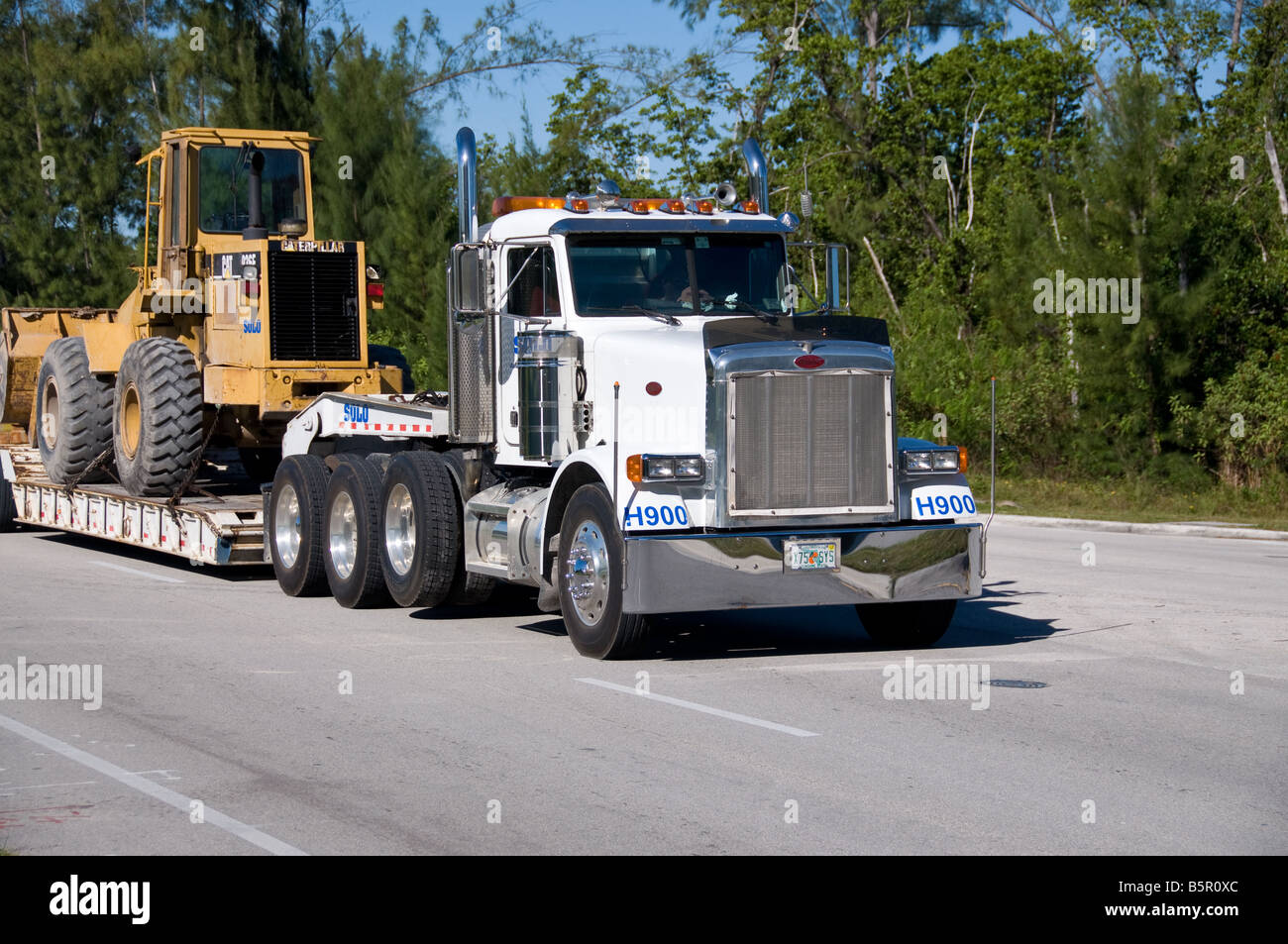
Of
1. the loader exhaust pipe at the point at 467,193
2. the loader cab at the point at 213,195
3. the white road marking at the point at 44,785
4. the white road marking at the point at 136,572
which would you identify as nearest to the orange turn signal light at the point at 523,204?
the loader exhaust pipe at the point at 467,193

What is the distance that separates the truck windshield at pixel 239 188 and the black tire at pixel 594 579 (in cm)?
795

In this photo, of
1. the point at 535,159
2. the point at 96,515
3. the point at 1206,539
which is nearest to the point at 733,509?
the point at 96,515

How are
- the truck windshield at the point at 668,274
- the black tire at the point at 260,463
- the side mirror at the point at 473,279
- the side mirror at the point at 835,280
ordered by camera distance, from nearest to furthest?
the truck windshield at the point at 668,274, the side mirror at the point at 473,279, the side mirror at the point at 835,280, the black tire at the point at 260,463

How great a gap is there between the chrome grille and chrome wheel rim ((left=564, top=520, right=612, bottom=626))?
0.96m

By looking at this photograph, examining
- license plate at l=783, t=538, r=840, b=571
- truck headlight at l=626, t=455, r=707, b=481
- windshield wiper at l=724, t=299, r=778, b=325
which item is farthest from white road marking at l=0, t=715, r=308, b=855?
windshield wiper at l=724, t=299, r=778, b=325

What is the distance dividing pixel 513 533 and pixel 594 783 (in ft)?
15.7

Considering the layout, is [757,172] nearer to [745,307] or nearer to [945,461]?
[745,307]

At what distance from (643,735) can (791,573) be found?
243cm

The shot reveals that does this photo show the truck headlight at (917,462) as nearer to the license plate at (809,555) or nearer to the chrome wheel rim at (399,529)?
the license plate at (809,555)

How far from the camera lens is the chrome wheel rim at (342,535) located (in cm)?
1460

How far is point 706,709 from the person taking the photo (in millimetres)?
9711

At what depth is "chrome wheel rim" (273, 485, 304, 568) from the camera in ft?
50.1

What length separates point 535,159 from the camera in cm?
3828
